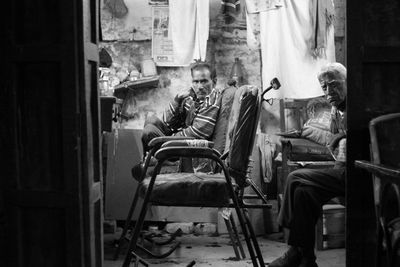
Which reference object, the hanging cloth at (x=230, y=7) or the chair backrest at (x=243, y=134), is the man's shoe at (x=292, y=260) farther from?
the hanging cloth at (x=230, y=7)

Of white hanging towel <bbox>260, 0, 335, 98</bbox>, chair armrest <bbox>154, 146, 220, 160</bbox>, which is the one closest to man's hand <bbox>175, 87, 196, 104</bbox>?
white hanging towel <bbox>260, 0, 335, 98</bbox>

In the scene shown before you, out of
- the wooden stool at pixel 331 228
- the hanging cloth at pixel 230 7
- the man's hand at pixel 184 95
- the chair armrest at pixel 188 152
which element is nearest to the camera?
the chair armrest at pixel 188 152

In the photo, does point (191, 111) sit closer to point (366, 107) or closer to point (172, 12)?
point (172, 12)

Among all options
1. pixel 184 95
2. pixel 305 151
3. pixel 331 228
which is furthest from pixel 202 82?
pixel 331 228

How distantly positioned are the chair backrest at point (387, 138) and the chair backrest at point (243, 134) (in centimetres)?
91

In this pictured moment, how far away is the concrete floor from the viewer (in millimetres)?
3814

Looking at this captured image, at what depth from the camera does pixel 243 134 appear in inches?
118

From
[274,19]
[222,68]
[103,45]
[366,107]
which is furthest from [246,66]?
[366,107]

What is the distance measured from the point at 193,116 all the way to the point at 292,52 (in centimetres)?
117

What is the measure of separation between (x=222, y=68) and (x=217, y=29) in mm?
436

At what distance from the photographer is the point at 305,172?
11.0ft

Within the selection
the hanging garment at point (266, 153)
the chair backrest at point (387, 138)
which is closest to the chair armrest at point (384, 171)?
the chair backrest at point (387, 138)

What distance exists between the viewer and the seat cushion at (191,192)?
2.90m

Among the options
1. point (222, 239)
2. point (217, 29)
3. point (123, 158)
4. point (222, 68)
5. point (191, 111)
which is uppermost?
point (217, 29)
